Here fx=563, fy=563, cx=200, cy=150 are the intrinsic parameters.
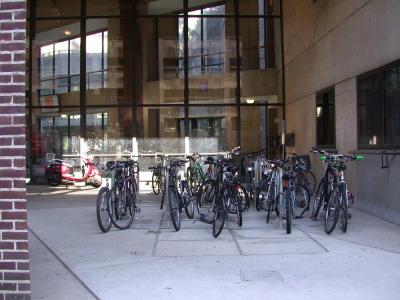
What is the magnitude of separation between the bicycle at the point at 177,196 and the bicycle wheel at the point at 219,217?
78cm

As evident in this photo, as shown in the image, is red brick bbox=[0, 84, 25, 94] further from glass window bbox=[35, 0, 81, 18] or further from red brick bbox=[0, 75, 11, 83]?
glass window bbox=[35, 0, 81, 18]

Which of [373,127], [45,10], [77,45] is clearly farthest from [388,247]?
[45,10]

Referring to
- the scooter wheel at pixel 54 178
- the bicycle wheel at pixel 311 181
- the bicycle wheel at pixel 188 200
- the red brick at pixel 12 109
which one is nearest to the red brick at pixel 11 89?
the red brick at pixel 12 109

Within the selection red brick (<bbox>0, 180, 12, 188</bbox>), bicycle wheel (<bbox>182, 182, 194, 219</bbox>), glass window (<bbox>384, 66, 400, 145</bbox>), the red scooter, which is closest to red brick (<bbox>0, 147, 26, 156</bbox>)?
red brick (<bbox>0, 180, 12, 188</bbox>)

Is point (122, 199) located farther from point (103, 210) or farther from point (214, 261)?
point (214, 261)

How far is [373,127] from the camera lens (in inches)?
396

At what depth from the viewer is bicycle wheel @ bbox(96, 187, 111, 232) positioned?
8.56 m

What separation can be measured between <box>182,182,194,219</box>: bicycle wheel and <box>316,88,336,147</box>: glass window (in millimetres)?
3692

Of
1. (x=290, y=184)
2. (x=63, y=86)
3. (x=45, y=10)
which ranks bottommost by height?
(x=290, y=184)

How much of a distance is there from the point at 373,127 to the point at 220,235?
3.59m

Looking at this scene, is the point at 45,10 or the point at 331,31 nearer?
the point at 331,31

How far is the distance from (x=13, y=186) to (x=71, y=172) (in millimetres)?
12572

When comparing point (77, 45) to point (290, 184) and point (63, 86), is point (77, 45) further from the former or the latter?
point (290, 184)

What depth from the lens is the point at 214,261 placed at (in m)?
6.86
